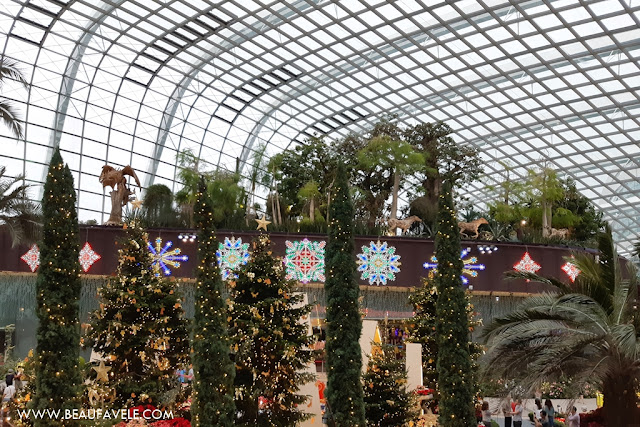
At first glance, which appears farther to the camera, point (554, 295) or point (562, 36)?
point (562, 36)

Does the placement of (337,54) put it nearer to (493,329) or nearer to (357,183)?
(357,183)

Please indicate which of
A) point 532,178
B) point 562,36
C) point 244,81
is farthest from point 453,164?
point 244,81

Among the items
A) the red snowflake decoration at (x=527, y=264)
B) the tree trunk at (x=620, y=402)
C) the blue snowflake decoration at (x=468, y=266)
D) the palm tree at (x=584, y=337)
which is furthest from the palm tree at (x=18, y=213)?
the red snowflake decoration at (x=527, y=264)

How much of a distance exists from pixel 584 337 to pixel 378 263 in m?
12.8

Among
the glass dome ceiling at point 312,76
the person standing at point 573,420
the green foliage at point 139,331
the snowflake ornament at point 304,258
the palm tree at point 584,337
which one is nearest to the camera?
the palm tree at point 584,337

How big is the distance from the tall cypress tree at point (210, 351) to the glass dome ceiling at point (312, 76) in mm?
23484

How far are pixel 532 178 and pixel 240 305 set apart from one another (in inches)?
1019

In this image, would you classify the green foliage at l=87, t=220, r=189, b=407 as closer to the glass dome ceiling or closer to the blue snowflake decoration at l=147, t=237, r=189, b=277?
the blue snowflake decoration at l=147, t=237, r=189, b=277

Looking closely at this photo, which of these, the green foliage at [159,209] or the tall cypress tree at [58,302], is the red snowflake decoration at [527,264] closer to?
the green foliage at [159,209]

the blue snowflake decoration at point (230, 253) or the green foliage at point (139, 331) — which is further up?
the blue snowflake decoration at point (230, 253)

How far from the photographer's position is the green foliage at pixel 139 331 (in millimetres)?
15922

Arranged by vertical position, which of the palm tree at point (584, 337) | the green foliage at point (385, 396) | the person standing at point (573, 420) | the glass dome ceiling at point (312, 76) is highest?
the glass dome ceiling at point (312, 76)

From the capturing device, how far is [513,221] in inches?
1535

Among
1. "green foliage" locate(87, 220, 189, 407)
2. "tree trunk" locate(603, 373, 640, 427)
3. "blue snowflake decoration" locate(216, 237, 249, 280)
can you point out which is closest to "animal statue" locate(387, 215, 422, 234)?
"blue snowflake decoration" locate(216, 237, 249, 280)
